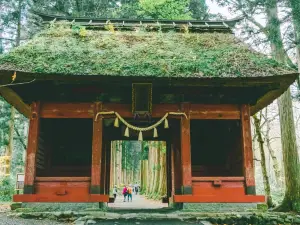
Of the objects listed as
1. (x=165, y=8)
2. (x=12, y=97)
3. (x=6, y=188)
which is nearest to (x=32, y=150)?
(x=12, y=97)

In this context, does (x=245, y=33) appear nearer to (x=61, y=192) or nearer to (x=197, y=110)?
(x=197, y=110)

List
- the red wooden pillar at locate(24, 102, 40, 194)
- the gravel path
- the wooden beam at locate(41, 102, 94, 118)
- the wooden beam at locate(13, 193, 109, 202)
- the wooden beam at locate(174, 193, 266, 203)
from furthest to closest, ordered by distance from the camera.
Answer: the wooden beam at locate(41, 102, 94, 118), the wooden beam at locate(174, 193, 266, 203), the red wooden pillar at locate(24, 102, 40, 194), the wooden beam at locate(13, 193, 109, 202), the gravel path

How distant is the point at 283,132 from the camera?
9.85m

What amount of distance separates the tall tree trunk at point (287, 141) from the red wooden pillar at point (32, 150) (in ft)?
24.1

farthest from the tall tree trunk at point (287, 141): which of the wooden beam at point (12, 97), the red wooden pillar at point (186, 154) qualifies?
the wooden beam at point (12, 97)

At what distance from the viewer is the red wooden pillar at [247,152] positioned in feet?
25.8

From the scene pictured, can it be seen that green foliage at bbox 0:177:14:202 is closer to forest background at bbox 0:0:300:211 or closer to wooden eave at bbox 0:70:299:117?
forest background at bbox 0:0:300:211

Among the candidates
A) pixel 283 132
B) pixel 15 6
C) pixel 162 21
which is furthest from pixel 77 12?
pixel 283 132

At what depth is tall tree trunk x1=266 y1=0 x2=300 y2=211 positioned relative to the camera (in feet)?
30.9

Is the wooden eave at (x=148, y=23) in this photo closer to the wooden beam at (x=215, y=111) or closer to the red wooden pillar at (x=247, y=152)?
the wooden beam at (x=215, y=111)

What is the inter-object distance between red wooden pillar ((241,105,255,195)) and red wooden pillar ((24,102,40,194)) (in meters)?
5.41

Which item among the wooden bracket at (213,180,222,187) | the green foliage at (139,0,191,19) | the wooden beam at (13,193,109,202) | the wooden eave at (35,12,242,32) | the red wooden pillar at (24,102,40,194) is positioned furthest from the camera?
the green foliage at (139,0,191,19)

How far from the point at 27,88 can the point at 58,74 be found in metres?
1.36

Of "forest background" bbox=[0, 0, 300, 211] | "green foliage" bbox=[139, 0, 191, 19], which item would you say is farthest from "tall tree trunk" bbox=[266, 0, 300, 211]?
"green foliage" bbox=[139, 0, 191, 19]
